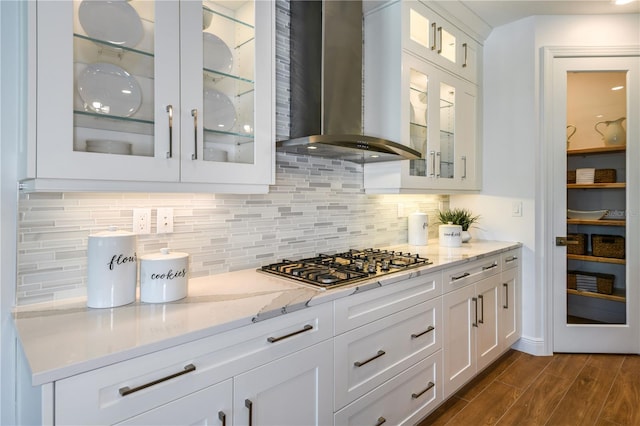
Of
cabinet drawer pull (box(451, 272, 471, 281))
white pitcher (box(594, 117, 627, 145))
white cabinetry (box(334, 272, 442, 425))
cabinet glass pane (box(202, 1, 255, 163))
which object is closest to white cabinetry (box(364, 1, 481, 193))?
cabinet drawer pull (box(451, 272, 471, 281))

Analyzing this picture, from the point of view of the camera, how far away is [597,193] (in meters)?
2.80

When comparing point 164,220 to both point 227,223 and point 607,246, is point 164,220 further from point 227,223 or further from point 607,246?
point 607,246

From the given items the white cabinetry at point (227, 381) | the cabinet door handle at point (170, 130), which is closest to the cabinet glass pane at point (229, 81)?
the cabinet door handle at point (170, 130)

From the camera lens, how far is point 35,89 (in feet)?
3.36

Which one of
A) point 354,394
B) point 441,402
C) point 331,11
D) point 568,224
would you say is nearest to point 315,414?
point 354,394

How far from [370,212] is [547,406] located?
1.58 meters

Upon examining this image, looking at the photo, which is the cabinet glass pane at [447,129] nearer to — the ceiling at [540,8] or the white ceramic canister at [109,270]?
the ceiling at [540,8]

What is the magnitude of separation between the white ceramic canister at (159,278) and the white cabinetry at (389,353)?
62 cm

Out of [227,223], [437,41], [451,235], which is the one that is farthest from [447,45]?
[227,223]

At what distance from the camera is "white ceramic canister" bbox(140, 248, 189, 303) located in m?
1.26

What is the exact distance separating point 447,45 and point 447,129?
63 cm

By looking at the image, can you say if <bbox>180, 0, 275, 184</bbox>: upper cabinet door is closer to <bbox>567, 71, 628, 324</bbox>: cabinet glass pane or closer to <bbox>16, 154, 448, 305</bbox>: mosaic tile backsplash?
<bbox>16, 154, 448, 305</bbox>: mosaic tile backsplash

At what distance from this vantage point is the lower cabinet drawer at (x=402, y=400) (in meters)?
1.54

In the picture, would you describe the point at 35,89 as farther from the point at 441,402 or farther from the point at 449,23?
the point at 449,23
